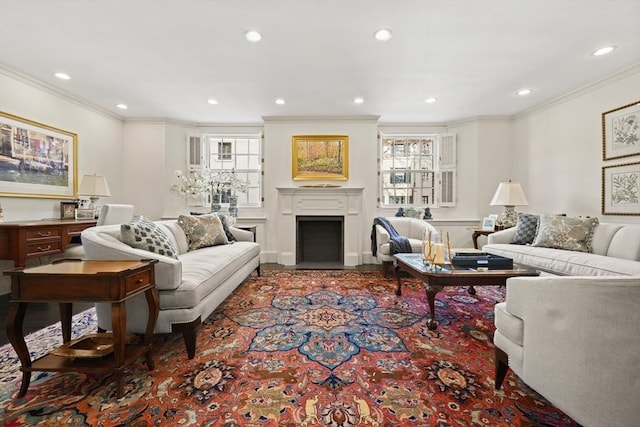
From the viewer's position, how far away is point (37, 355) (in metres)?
1.88

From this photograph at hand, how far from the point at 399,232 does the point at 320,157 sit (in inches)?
75.2

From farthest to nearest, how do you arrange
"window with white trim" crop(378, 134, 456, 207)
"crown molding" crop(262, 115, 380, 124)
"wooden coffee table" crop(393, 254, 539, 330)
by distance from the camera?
"window with white trim" crop(378, 134, 456, 207)
"crown molding" crop(262, 115, 380, 124)
"wooden coffee table" crop(393, 254, 539, 330)

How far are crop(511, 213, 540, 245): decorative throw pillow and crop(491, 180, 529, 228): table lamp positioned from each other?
50 cm

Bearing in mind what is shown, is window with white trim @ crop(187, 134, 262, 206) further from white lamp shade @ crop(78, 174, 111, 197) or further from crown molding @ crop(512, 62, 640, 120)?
crown molding @ crop(512, 62, 640, 120)

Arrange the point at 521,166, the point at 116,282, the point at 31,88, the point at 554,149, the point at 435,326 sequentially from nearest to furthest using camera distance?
1. the point at 116,282
2. the point at 435,326
3. the point at 31,88
4. the point at 554,149
5. the point at 521,166

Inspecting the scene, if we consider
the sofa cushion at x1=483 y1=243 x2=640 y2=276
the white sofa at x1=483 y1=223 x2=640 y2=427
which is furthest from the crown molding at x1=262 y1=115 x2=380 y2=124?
the white sofa at x1=483 y1=223 x2=640 y2=427

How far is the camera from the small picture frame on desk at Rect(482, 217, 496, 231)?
4.56m

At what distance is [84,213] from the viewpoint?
3.93 meters

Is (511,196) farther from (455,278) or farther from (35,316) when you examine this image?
(35,316)

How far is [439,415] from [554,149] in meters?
4.56

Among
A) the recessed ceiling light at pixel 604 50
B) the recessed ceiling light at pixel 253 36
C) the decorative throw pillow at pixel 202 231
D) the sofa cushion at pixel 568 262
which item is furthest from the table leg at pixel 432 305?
the recessed ceiling light at pixel 604 50

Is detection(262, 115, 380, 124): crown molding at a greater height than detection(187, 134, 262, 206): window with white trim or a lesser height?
greater

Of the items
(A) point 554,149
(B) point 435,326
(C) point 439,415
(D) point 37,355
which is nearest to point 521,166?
(A) point 554,149

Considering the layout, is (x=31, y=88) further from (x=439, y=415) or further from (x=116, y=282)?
(x=439, y=415)
